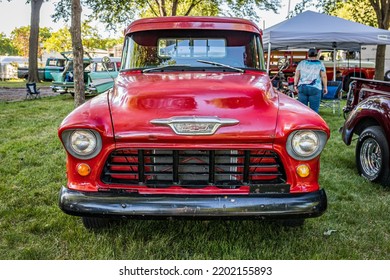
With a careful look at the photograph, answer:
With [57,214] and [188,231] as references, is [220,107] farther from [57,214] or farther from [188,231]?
[57,214]

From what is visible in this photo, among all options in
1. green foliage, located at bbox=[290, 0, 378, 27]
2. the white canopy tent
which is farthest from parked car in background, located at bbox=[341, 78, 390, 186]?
green foliage, located at bbox=[290, 0, 378, 27]

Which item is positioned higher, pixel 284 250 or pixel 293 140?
pixel 293 140

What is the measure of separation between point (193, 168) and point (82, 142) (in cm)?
80

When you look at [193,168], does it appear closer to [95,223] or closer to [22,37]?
[95,223]

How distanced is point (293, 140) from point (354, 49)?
13.8 metres

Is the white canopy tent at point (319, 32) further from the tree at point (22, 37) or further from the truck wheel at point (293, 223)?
the tree at point (22, 37)

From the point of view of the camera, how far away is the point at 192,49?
4121 mm

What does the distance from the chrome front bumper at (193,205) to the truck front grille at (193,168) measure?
0.40 feet

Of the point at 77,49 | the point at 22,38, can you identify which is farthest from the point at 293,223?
the point at 22,38

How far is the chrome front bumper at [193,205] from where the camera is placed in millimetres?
2686

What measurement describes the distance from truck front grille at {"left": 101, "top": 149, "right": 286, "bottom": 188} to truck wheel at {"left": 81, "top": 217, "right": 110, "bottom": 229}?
25.6 inches

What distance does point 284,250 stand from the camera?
3145 millimetres

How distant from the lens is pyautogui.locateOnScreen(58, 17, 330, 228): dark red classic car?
2.71 m

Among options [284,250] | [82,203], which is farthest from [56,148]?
[284,250]
